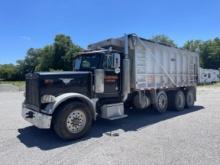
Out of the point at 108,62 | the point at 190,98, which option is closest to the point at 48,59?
the point at 190,98

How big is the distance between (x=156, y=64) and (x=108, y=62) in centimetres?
294

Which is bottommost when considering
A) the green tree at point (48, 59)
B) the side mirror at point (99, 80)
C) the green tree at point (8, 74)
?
the side mirror at point (99, 80)

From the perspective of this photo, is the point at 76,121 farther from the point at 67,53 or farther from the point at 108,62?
the point at 67,53

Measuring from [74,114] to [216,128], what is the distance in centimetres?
464

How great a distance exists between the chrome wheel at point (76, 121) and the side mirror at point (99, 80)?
43.5 inches

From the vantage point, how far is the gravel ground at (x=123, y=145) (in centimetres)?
518

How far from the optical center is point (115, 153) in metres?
5.55

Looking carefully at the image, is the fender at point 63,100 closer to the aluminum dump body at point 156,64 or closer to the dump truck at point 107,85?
the dump truck at point 107,85

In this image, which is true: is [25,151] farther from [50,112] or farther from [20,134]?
[20,134]

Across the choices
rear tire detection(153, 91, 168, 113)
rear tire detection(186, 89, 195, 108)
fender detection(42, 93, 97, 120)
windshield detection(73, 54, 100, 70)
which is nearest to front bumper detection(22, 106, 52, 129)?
fender detection(42, 93, 97, 120)

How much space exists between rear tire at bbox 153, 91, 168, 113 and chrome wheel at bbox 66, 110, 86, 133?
14.6 ft

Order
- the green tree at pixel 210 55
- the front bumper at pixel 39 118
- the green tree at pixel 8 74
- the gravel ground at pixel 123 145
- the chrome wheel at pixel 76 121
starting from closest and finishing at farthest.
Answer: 1. the gravel ground at pixel 123 145
2. the front bumper at pixel 39 118
3. the chrome wheel at pixel 76 121
4. the green tree at pixel 210 55
5. the green tree at pixel 8 74

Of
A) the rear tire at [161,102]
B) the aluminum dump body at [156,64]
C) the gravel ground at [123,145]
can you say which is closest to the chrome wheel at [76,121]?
the gravel ground at [123,145]

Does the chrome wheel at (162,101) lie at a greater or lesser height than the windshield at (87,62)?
lesser
